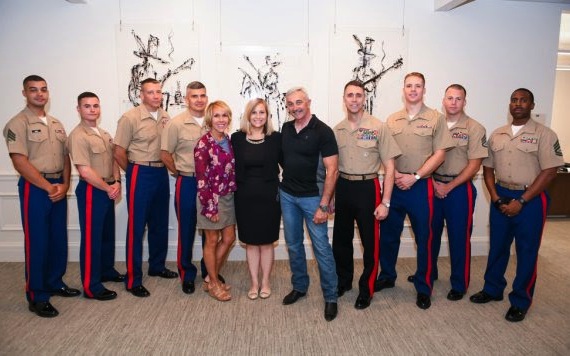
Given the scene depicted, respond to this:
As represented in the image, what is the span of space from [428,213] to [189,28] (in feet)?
9.56

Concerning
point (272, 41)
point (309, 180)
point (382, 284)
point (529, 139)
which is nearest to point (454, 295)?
point (382, 284)

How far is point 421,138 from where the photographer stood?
3.17 metres

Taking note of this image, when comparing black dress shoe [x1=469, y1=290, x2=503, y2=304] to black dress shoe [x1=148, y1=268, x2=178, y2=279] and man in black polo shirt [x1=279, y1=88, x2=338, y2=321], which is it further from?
black dress shoe [x1=148, y1=268, x2=178, y2=279]

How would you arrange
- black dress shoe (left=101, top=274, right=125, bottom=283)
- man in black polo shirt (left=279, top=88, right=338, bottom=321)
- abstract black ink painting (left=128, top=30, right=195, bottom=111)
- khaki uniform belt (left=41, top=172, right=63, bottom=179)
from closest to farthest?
man in black polo shirt (left=279, top=88, right=338, bottom=321) < khaki uniform belt (left=41, top=172, right=63, bottom=179) < black dress shoe (left=101, top=274, right=125, bottom=283) < abstract black ink painting (left=128, top=30, right=195, bottom=111)

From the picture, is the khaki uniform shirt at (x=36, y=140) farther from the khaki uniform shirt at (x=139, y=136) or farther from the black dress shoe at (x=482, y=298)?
the black dress shoe at (x=482, y=298)

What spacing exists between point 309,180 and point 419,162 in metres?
0.93

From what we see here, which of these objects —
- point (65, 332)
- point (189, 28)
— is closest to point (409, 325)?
point (65, 332)

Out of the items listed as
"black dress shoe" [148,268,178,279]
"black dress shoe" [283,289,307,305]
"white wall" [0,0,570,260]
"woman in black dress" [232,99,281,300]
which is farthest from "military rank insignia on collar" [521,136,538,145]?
"black dress shoe" [148,268,178,279]

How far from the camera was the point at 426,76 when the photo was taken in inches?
168

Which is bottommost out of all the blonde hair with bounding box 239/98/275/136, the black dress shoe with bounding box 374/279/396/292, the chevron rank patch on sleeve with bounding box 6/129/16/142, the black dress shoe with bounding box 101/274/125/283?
the black dress shoe with bounding box 101/274/125/283

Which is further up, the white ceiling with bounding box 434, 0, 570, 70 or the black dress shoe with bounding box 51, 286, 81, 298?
the white ceiling with bounding box 434, 0, 570, 70

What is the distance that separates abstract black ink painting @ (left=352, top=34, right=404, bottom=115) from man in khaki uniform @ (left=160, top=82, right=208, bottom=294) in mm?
1737

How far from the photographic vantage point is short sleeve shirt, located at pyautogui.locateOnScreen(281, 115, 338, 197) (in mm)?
2871

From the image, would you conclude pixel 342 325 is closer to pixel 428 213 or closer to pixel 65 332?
pixel 428 213
